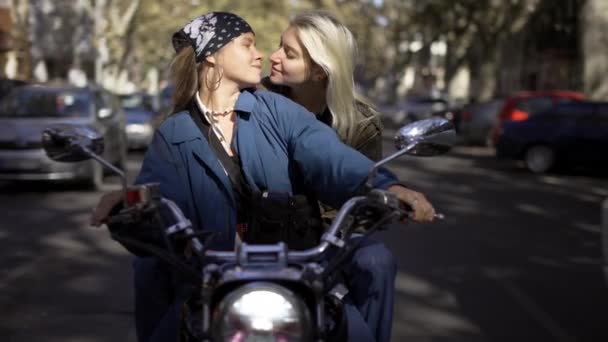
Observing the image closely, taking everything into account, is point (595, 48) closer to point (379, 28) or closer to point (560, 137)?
point (560, 137)

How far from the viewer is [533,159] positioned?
22.6 meters

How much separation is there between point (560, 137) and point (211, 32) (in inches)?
749

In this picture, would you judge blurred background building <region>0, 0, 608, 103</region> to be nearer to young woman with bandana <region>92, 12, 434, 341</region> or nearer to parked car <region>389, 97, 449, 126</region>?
parked car <region>389, 97, 449, 126</region>

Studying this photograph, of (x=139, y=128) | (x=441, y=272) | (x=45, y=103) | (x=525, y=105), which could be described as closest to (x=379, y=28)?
(x=525, y=105)

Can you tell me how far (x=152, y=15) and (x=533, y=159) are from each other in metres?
31.2

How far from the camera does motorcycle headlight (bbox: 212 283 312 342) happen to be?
2721mm

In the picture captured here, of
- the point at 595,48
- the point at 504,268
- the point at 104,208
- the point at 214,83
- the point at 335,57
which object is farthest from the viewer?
the point at 595,48

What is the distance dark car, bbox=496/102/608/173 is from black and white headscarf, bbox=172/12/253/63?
18.3 m

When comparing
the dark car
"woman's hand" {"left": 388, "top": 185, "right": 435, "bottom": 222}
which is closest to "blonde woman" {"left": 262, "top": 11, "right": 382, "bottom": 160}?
"woman's hand" {"left": 388, "top": 185, "right": 435, "bottom": 222}

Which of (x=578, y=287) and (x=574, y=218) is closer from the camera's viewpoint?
(x=578, y=287)

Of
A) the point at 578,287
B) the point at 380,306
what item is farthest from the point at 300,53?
the point at 578,287

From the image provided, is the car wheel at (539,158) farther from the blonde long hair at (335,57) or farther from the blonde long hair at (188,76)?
the blonde long hair at (188,76)

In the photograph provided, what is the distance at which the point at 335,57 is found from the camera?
4.21 meters

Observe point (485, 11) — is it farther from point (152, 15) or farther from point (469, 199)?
point (469, 199)
